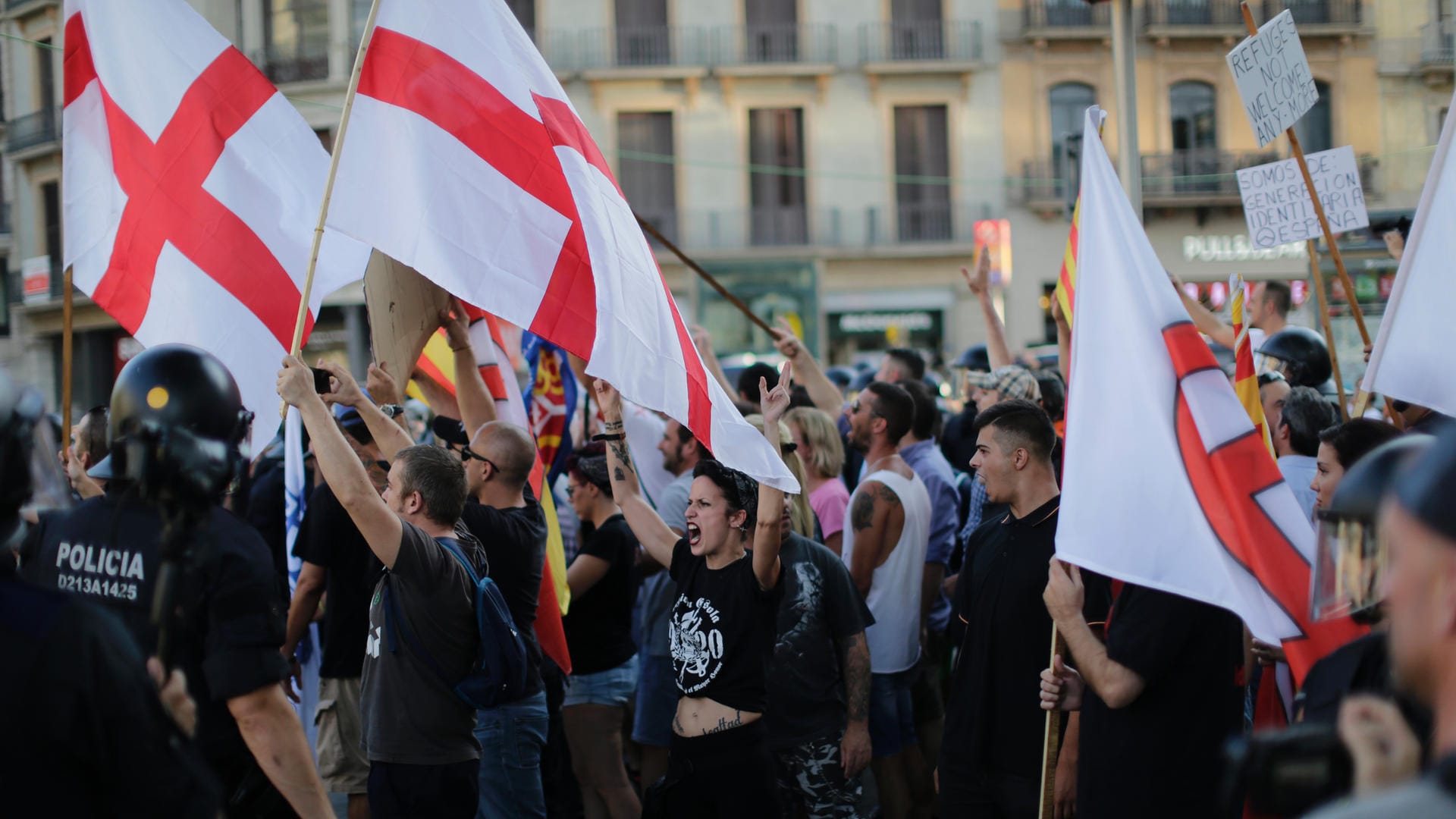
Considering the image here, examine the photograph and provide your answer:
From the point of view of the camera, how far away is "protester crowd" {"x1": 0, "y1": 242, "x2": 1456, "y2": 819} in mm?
1993

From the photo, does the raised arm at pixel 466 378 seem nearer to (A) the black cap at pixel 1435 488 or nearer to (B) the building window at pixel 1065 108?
(A) the black cap at pixel 1435 488

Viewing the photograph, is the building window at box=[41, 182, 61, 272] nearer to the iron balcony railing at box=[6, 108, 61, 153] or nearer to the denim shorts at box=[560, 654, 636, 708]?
the iron balcony railing at box=[6, 108, 61, 153]

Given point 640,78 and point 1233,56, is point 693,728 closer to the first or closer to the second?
point 1233,56

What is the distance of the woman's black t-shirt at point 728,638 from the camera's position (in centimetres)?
419

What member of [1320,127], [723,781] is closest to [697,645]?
[723,781]

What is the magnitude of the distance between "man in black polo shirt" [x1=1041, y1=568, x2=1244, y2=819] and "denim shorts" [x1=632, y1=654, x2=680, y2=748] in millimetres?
2591

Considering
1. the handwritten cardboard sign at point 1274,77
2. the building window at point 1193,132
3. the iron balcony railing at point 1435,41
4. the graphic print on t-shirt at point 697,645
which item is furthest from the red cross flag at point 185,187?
the iron balcony railing at point 1435,41

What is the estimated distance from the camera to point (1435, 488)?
1495 mm

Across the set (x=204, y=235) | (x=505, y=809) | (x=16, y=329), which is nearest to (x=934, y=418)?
(x=505, y=809)

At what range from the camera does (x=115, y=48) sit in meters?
4.76

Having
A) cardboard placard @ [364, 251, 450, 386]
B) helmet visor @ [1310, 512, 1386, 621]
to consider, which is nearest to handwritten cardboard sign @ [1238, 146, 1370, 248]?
cardboard placard @ [364, 251, 450, 386]

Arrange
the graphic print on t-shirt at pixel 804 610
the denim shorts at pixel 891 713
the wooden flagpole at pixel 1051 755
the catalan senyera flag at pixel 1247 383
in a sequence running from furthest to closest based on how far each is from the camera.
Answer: the denim shorts at pixel 891 713 < the graphic print on t-shirt at pixel 804 610 < the catalan senyera flag at pixel 1247 383 < the wooden flagpole at pixel 1051 755

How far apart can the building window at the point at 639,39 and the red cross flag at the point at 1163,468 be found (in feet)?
80.7

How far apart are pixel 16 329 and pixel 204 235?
31982 millimetres
